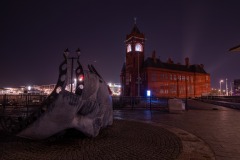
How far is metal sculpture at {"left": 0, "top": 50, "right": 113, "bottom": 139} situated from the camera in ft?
18.2

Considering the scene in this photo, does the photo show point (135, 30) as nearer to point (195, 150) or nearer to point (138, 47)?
point (138, 47)

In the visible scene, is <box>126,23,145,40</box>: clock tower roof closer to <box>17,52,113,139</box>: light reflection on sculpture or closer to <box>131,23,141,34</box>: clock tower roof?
<box>131,23,141,34</box>: clock tower roof

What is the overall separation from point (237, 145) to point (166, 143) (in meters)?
2.33

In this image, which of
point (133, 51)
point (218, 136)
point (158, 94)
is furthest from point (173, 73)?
point (218, 136)

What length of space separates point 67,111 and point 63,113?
122 mm

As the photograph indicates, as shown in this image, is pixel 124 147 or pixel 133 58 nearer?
pixel 124 147

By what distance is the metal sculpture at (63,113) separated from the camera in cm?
555

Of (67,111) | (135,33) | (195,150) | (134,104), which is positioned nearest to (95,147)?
(67,111)

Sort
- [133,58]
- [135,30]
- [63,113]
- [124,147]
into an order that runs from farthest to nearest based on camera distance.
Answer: [135,30] < [133,58] < [124,147] < [63,113]

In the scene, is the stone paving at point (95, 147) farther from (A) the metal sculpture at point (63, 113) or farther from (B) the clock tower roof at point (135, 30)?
(B) the clock tower roof at point (135, 30)

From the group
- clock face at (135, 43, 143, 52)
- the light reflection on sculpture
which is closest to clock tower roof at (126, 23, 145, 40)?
clock face at (135, 43, 143, 52)

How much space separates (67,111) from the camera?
5.69m

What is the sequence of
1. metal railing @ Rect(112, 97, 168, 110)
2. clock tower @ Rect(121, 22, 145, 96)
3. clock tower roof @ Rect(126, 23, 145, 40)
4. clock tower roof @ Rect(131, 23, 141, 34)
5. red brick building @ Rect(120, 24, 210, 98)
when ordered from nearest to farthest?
metal railing @ Rect(112, 97, 168, 110), red brick building @ Rect(120, 24, 210, 98), clock tower @ Rect(121, 22, 145, 96), clock tower roof @ Rect(126, 23, 145, 40), clock tower roof @ Rect(131, 23, 141, 34)

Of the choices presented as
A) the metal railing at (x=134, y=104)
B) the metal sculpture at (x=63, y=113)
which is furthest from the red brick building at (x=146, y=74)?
the metal sculpture at (x=63, y=113)
